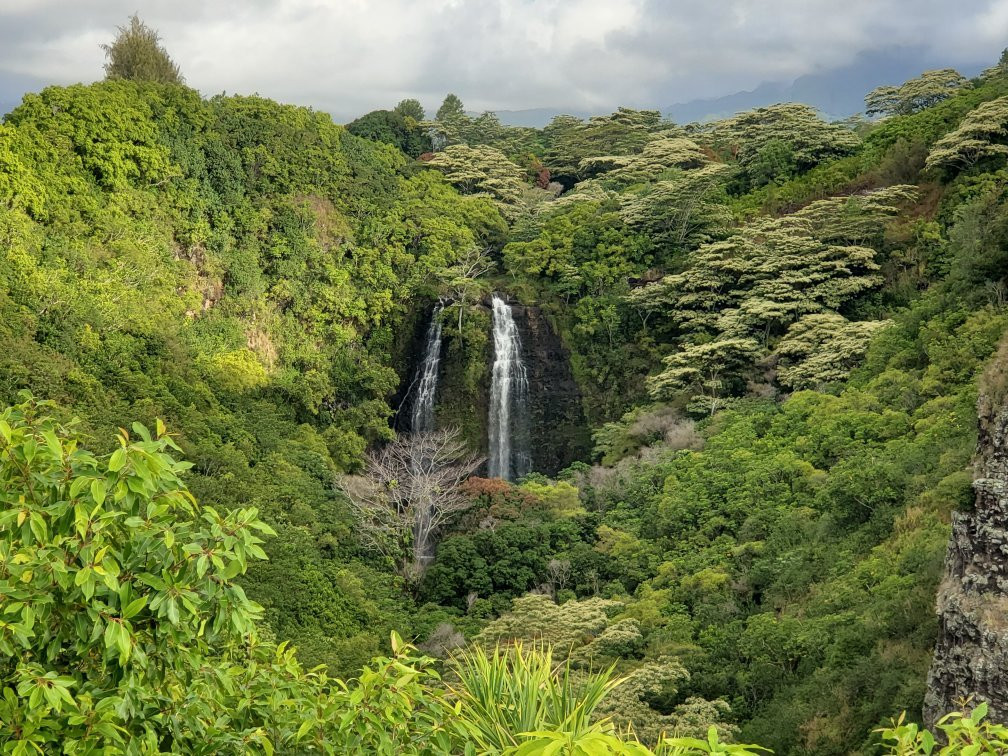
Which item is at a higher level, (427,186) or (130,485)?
(427,186)

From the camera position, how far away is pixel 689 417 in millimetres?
20891

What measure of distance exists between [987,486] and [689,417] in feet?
41.9

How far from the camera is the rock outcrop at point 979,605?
7.33 meters

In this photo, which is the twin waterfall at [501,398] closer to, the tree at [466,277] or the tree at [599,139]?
the tree at [466,277]

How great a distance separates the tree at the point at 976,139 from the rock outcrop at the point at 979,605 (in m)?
16.0

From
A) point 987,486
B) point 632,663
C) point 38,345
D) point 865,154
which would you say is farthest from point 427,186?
point 987,486

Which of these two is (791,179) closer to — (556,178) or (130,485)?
(556,178)

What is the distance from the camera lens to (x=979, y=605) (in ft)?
25.0

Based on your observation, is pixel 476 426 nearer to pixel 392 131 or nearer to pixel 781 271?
pixel 781 271

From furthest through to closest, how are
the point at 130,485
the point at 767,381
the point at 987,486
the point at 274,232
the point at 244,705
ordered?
the point at 274,232, the point at 767,381, the point at 987,486, the point at 244,705, the point at 130,485

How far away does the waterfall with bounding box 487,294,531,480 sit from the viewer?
2492cm

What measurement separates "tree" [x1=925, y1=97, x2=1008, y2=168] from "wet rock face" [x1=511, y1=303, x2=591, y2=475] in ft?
39.6

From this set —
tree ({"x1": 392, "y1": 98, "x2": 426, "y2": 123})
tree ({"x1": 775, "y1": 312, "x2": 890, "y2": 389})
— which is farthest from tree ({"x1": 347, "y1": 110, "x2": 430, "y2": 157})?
tree ({"x1": 775, "y1": 312, "x2": 890, "y2": 389})

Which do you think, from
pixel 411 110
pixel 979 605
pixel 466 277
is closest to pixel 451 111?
pixel 411 110
